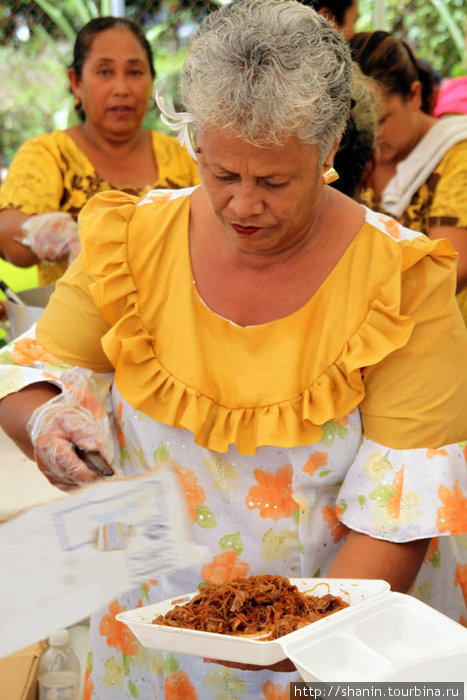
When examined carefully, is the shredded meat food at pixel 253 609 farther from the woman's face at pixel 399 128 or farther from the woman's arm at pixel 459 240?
the woman's face at pixel 399 128

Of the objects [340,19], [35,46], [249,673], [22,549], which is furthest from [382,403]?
[35,46]

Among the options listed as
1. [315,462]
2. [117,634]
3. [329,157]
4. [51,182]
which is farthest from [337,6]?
[117,634]

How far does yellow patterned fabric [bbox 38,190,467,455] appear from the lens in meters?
1.60

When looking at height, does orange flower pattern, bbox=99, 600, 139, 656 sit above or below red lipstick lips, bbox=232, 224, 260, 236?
below

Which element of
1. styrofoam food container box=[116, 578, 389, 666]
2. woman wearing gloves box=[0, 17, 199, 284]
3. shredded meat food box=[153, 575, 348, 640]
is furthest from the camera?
woman wearing gloves box=[0, 17, 199, 284]

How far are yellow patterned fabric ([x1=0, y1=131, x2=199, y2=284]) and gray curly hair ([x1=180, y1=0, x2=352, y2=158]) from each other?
1640mm

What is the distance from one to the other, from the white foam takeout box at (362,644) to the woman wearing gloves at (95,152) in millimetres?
1982

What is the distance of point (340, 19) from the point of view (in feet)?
10.1

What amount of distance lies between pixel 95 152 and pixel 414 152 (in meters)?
1.14

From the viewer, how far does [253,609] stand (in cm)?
145

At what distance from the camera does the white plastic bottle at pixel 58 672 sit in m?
1.98

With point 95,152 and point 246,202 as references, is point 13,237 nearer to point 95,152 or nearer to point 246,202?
point 95,152

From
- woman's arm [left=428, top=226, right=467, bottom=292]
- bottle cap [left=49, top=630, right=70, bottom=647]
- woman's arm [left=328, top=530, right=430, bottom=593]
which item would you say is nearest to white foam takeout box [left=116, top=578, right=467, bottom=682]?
woman's arm [left=328, top=530, right=430, bottom=593]

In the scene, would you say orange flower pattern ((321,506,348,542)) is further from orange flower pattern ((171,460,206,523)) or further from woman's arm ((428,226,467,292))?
woman's arm ((428,226,467,292))
